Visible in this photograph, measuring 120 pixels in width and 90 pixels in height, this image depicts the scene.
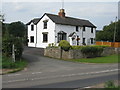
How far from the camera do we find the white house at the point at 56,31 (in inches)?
1676

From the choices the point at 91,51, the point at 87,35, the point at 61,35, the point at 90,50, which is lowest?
the point at 91,51

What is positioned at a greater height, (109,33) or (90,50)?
(109,33)

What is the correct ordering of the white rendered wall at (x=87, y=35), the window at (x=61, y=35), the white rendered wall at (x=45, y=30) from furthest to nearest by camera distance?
the white rendered wall at (x=87, y=35), the window at (x=61, y=35), the white rendered wall at (x=45, y=30)

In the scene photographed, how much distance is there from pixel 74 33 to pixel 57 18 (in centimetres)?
479

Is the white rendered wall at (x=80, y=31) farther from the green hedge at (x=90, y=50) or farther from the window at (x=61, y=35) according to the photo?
the green hedge at (x=90, y=50)

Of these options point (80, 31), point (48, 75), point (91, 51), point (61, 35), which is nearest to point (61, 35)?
point (61, 35)

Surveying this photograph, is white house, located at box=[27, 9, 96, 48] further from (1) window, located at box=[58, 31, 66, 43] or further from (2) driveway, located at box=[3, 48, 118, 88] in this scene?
(2) driveway, located at box=[3, 48, 118, 88]

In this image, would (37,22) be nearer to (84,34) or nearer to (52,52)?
(84,34)

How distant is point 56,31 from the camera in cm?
4234

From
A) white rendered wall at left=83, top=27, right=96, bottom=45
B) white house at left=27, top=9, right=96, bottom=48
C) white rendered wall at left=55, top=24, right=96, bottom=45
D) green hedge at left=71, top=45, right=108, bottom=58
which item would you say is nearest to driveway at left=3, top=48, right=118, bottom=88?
green hedge at left=71, top=45, right=108, bottom=58

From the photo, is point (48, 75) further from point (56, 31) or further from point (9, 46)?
point (56, 31)

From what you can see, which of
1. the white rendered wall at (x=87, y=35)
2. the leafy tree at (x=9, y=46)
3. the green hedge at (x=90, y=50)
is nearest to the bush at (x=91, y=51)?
the green hedge at (x=90, y=50)

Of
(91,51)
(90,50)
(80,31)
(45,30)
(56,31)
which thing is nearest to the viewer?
(90,50)

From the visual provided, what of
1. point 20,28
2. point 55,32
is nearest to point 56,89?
point 55,32
